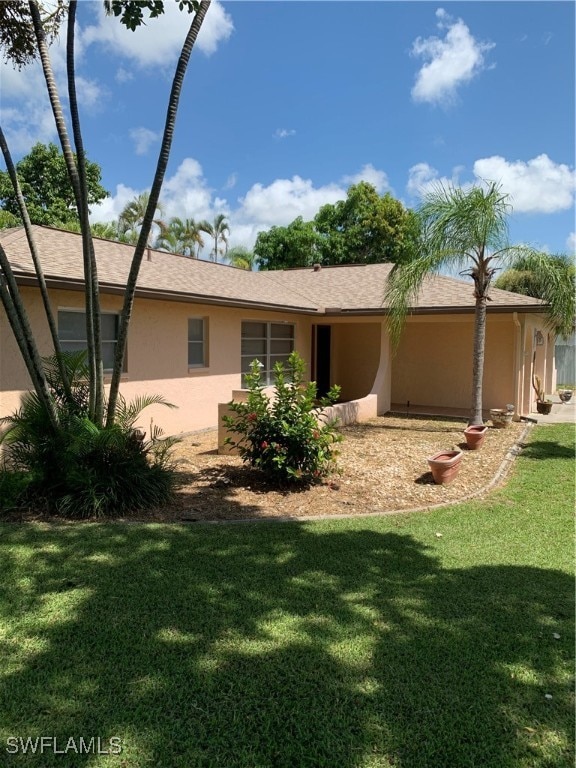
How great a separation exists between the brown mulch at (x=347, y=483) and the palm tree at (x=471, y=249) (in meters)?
2.82

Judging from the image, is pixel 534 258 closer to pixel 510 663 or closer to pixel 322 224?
pixel 510 663

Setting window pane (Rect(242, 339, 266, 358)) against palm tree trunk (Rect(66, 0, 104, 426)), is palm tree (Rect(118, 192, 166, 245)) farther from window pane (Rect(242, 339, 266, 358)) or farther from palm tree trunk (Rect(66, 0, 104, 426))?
palm tree trunk (Rect(66, 0, 104, 426))

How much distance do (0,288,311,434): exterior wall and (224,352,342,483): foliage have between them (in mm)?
3457

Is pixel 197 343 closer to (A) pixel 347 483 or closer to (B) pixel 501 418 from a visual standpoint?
(A) pixel 347 483

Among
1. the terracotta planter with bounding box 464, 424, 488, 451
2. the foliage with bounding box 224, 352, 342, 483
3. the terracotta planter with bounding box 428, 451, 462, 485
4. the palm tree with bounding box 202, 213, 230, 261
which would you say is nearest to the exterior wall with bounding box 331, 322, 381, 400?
the terracotta planter with bounding box 464, 424, 488, 451

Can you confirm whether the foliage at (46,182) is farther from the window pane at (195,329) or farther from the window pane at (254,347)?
the window pane at (195,329)

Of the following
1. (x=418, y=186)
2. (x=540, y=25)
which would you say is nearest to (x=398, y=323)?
(x=418, y=186)

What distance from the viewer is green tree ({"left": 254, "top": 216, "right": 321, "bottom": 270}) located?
35.7m

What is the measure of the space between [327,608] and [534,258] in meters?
10.4

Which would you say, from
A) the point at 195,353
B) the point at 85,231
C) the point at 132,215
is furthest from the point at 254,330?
the point at 132,215

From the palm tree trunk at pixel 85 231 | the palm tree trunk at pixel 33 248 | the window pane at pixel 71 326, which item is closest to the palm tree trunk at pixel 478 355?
the window pane at pixel 71 326

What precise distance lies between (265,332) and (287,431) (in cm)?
777

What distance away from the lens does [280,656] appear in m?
3.23

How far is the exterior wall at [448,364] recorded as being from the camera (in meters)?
15.4
